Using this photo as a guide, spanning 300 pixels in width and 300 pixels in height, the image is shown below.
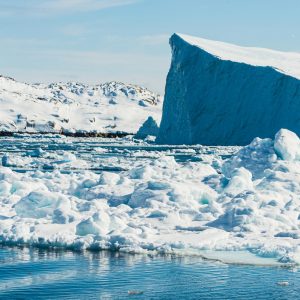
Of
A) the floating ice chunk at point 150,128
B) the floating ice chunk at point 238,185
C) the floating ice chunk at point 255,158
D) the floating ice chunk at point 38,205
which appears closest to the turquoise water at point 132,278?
the floating ice chunk at point 38,205

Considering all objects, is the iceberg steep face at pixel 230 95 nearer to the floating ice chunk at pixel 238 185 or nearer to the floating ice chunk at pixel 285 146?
the floating ice chunk at pixel 285 146

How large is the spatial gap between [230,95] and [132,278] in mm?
30879

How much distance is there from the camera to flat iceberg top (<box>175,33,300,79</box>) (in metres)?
38.8

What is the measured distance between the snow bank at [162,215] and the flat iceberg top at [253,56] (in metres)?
23.6

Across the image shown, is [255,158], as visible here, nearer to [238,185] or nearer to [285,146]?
[285,146]

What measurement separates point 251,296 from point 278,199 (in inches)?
214

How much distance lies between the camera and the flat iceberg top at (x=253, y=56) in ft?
127

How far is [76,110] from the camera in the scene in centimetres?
10512

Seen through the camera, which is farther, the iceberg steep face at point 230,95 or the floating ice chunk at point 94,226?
the iceberg steep face at point 230,95

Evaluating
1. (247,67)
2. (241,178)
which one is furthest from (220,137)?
(241,178)

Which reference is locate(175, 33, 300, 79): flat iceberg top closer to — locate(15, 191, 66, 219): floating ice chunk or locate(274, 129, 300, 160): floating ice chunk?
locate(274, 129, 300, 160): floating ice chunk

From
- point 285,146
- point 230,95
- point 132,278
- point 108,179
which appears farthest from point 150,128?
point 132,278

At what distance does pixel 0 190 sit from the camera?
47.9ft

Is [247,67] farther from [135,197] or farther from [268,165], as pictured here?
[135,197]
